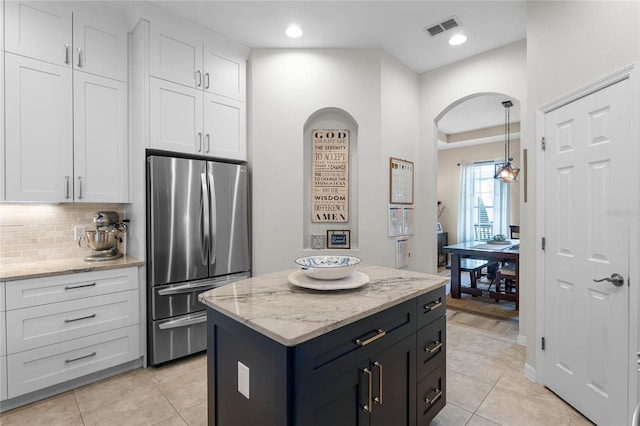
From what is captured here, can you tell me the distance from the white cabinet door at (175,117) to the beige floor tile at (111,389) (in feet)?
6.18

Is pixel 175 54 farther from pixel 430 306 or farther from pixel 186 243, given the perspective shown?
pixel 430 306

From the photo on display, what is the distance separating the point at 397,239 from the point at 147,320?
8.57 ft

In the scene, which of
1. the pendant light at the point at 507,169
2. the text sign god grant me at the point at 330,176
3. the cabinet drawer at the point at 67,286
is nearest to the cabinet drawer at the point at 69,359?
the cabinet drawer at the point at 67,286

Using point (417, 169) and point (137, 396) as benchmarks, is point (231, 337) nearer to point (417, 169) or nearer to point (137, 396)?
point (137, 396)

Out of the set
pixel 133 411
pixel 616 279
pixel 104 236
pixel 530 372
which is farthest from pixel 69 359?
pixel 616 279

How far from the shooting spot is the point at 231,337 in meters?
1.38

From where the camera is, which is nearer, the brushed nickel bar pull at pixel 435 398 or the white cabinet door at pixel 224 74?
the brushed nickel bar pull at pixel 435 398

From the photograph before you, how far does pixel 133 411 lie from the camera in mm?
2096

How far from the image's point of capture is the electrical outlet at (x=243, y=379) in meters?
1.29

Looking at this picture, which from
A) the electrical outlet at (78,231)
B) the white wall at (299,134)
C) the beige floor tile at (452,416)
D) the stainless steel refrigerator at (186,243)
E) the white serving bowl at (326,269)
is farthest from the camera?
the white wall at (299,134)

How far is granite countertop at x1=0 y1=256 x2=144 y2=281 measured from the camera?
2137mm

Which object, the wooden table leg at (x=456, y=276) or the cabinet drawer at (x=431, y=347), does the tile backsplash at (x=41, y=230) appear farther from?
the wooden table leg at (x=456, y=276)

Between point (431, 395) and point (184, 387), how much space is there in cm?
179

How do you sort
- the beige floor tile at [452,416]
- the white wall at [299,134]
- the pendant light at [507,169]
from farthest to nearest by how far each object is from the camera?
the pendant light at [507,169]
the white wall at [299,134]
the beige floor tile at [452,416]
